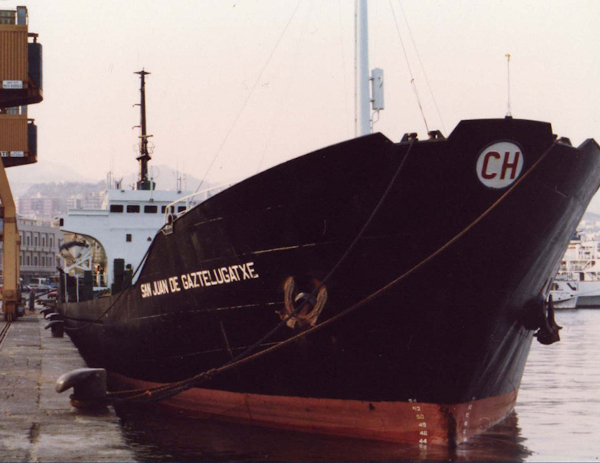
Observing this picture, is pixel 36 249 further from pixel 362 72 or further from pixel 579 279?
pixel 362 72

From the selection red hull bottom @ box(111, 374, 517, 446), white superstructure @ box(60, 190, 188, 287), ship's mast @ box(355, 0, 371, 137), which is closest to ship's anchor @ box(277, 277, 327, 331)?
red hull bottom @ box(111, 374, 517, 446)

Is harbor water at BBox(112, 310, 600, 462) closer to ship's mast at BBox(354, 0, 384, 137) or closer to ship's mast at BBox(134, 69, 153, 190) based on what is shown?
ship's mast at BBox(354, 0, 384, 137)

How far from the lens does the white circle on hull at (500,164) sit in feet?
29.5

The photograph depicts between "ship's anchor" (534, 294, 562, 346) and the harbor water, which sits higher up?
"ship's anchor" (534, 294, 562, 346)

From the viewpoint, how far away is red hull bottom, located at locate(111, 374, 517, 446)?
9.34 meters

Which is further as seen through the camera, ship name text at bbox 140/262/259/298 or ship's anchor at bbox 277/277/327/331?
ship name text at bbox 140/262/259/298

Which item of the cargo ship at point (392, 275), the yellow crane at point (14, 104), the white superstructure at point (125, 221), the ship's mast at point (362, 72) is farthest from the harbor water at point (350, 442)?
the yellow crane at point (14, 104)

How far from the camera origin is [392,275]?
934 cm

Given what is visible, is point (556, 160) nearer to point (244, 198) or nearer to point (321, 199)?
point (321, 199)

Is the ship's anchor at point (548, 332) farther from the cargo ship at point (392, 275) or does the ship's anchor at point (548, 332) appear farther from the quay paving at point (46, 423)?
the quay paving at point (46, 423)

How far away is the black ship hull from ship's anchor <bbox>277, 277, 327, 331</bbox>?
0.26 ft

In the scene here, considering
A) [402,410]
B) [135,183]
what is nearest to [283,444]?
[402,410]

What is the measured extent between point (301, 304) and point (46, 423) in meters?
3.48

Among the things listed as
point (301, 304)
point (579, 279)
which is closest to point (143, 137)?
point (301, 304)
